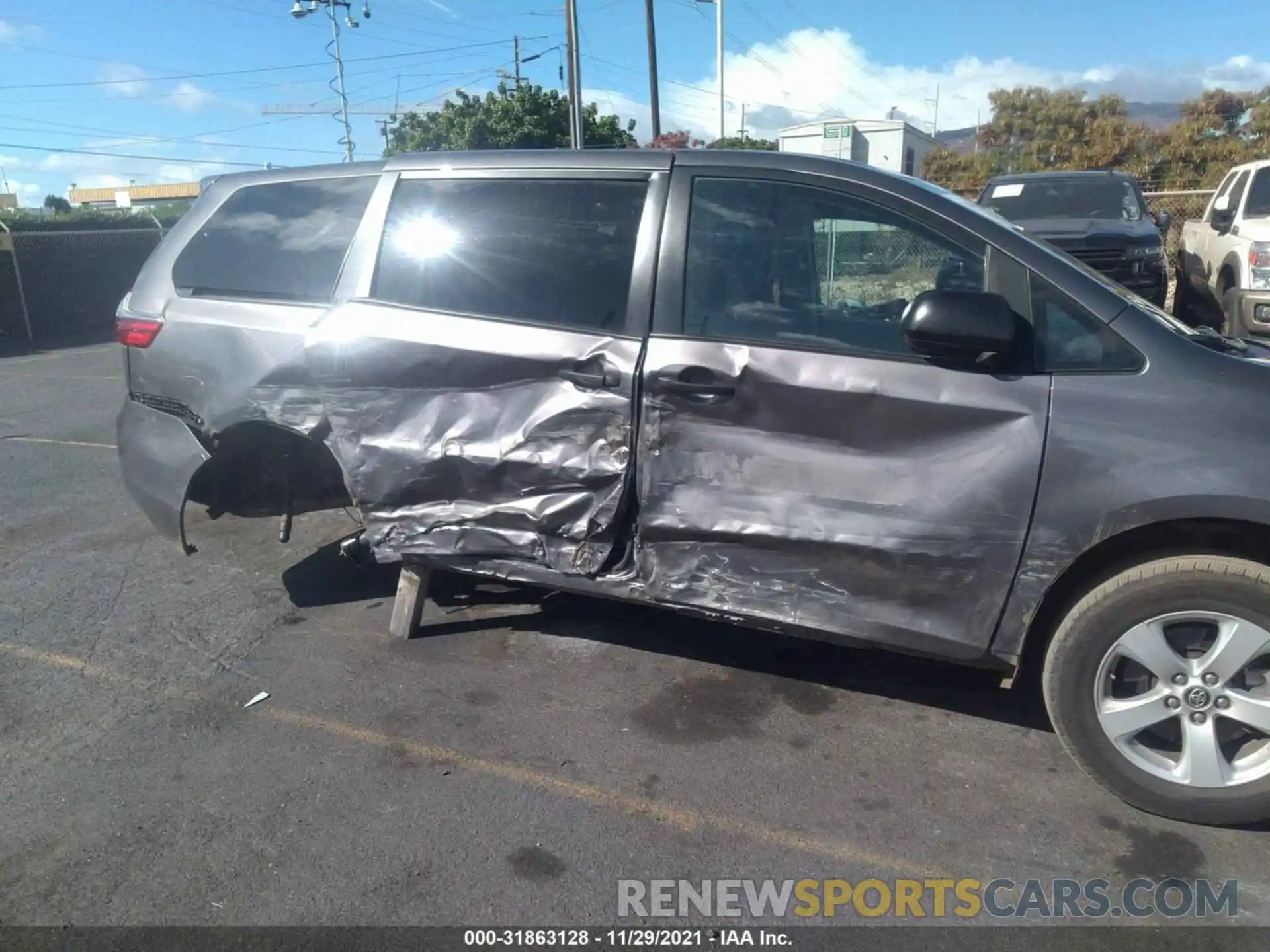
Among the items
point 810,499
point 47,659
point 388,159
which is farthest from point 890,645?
point 47,659

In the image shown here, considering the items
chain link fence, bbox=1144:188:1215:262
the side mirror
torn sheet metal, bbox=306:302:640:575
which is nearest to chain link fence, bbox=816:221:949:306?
the side mirror

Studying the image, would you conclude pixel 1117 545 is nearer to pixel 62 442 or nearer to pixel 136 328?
pixel 136 328

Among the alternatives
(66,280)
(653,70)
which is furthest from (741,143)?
(66,280)

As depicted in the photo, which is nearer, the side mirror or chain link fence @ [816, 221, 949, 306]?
the side mirror

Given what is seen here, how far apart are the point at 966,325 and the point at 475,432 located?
1.87 m

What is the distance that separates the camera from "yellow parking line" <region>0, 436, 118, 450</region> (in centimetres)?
763

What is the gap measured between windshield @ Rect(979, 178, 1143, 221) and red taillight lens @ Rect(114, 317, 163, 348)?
915 centimetres

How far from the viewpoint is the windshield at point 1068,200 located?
10.4 m

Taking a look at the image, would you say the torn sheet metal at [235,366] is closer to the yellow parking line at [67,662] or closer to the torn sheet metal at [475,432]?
the torn sheet metal at [475,432]

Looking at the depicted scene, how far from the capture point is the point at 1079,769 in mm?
3258

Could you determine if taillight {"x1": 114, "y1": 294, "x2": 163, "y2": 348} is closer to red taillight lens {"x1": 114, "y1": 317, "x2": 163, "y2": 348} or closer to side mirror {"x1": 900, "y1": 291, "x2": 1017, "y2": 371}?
red taillight lens {"x1": 114, "y1": 317, "x2": 163, "y2": 348}

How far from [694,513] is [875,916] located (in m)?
1.43

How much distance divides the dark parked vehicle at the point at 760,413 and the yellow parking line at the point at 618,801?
716mm

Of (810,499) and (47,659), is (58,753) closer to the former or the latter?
(47,659)
